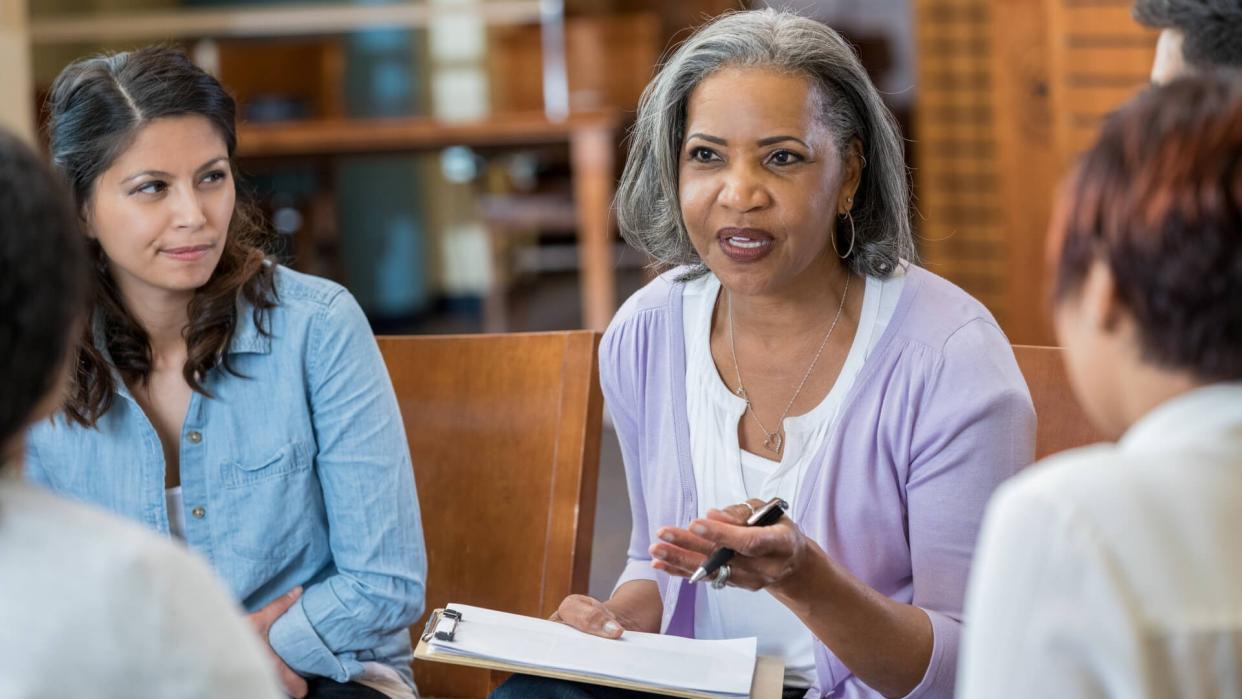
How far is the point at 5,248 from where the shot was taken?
0.86 meters

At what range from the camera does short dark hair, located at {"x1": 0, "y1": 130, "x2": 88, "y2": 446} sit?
87 cm

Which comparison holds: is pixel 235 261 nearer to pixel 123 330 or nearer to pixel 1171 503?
pixel 123 330

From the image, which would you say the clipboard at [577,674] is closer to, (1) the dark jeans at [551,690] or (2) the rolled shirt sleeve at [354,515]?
(1) the dark jeans at [551,690]

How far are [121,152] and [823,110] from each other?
876mm

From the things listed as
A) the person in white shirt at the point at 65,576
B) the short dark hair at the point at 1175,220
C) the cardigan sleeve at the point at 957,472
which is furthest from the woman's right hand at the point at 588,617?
the short dark hair at the point at 1175,220

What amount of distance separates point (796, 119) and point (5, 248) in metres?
1.07

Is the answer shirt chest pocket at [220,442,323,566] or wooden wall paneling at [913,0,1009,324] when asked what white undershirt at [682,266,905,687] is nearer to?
shirt chest pocket at [220,442,323,566]

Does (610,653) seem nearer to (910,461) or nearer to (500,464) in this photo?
(910,461)

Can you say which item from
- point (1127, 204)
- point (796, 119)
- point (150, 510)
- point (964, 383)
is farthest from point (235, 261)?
point (1127, 204)

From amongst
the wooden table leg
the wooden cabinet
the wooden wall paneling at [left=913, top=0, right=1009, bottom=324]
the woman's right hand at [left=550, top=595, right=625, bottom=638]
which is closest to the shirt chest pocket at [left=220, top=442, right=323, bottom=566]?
the woman's right hand at [left=550, top=595, right=625, bottom=638]

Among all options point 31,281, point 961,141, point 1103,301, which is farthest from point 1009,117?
point 31,281

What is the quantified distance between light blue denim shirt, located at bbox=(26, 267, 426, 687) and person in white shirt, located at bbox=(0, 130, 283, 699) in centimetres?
88

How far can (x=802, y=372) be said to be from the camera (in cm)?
181

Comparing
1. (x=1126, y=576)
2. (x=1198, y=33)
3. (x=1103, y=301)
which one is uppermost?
(x=1198, y=33)
